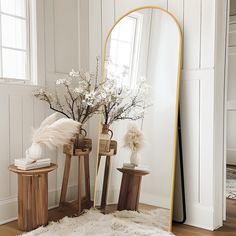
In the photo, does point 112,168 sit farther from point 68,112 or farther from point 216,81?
point 216,81

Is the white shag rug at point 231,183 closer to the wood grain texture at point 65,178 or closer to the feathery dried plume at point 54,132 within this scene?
the wood grain texture at point 65,178

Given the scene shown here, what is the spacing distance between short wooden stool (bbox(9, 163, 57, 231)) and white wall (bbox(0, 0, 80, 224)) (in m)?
0.27

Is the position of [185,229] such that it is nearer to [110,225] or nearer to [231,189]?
[110,225]

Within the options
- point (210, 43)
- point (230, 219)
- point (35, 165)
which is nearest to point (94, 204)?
point (35, 165)

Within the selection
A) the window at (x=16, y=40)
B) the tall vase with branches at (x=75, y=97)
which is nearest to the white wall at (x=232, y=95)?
the tall vase with branches at (x=75, y=97)

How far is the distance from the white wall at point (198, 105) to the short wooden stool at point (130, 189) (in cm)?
41

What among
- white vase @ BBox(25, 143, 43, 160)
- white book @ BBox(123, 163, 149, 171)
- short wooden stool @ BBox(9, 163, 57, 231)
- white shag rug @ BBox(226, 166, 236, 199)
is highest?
white vase @ BBox(25, 143, 43, 160)

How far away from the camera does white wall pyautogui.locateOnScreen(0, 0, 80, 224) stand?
284 centimetres

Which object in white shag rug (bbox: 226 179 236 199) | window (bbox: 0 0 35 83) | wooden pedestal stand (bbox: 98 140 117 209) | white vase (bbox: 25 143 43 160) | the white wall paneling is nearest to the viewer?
white vase (bbox: 25 143 43 160)

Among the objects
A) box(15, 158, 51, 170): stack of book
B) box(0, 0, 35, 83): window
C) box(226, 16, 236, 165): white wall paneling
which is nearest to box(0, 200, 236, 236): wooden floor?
box(15, 158, 51, 170): stack of book

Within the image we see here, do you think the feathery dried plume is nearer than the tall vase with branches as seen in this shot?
Yes

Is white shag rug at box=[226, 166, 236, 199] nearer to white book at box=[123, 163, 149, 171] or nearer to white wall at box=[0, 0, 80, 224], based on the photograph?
white book at box=[123, 163, 149, 171]

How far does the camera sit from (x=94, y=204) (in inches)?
126

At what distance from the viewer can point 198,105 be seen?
277 centimetres
